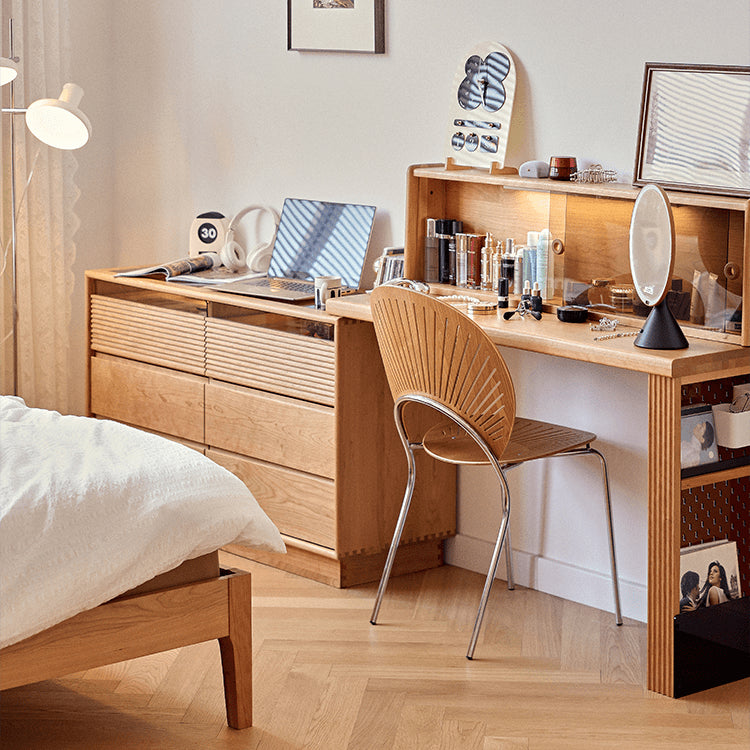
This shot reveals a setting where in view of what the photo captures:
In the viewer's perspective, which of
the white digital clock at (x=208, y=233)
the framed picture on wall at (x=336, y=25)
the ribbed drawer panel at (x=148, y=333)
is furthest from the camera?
the white digital clock at (x=208, y=233)

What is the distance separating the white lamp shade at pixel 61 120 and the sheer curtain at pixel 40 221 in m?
0.50

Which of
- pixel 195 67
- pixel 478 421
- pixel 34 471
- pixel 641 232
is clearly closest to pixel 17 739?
pixel 34 471

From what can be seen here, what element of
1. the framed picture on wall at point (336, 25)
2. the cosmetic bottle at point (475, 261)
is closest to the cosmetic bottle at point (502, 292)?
the cosmetic bottle at point (475, 261)

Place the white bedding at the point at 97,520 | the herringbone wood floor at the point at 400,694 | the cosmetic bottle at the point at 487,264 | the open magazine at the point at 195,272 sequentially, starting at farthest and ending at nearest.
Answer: the open magazine at the point at 195,272
the cosmetic bottle at the point at 487,264
the herringbone wood floor at the point at 400,694
the white bedding at the point at 97,520

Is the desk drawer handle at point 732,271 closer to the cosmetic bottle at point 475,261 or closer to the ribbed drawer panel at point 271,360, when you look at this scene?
the cosmetic bottle at point 475,261

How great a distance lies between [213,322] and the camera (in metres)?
3.73

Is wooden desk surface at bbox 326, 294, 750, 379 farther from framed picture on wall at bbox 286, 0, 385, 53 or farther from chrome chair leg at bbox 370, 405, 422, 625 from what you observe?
framed picture on wall at bbox 286, 0, 385, 53

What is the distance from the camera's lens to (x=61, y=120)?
3906 millimetres

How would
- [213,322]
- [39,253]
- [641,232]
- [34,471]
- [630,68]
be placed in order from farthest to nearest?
[39,253]
[213,322]
[630,68]
[641,232]
[34,471]

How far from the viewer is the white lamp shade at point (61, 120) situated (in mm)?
3867

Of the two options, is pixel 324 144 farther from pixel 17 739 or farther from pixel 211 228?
pixel 17 739

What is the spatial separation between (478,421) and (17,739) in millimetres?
1217

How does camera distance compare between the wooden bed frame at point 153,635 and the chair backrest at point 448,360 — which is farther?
the chair backrest at point 448,360

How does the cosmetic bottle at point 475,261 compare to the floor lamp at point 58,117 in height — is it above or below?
below
